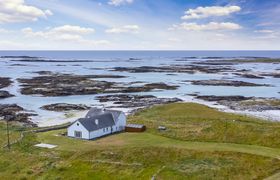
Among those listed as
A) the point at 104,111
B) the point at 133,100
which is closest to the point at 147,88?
the point at 133,100

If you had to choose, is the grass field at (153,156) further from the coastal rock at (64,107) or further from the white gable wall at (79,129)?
the coastal rock at (64,107)

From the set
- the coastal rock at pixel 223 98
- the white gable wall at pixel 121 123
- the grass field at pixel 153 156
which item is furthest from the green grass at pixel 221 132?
the coastal rock at pixel 223 98

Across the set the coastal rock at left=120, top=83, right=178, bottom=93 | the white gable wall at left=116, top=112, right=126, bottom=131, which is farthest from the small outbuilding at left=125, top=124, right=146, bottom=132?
the coastal rock at left=120, top=83, right=178, bottom=93

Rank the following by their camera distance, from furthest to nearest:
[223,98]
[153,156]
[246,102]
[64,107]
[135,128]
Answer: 1. [223,98]
2. [246,102]
3. [64,107]
4. [135,128]
5. [153,156]

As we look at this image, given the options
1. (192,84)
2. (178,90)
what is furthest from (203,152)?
(192,84)

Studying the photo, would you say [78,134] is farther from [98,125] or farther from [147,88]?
[147,88]

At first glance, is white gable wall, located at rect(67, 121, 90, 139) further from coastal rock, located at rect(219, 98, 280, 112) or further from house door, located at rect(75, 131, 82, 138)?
coastal rock, located at rect(219, 98, 280, 112)
